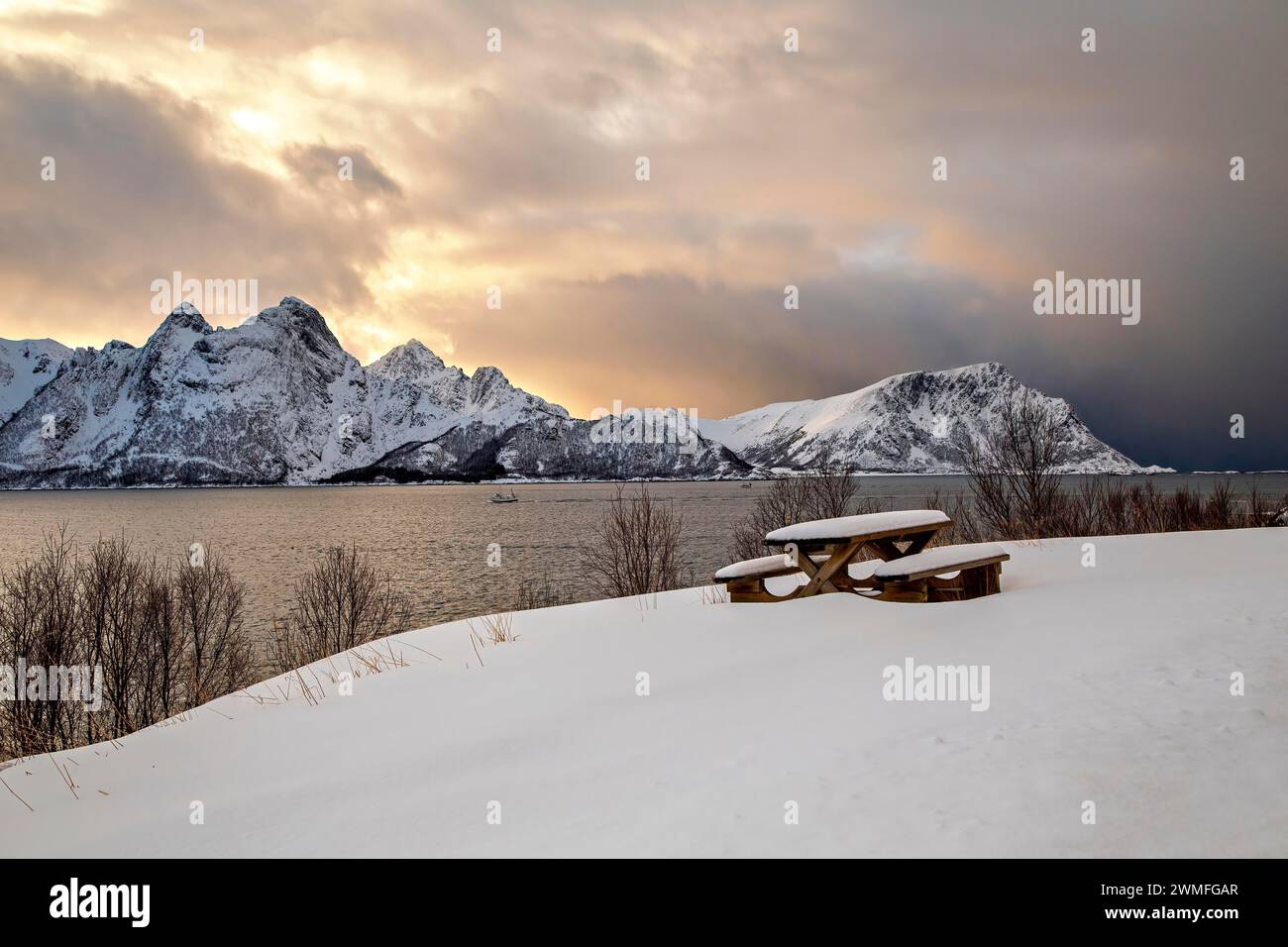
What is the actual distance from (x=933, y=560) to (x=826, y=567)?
123 cm

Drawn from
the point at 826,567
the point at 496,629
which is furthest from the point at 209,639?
the point at 826,567

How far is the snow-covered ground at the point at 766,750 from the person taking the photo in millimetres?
2955

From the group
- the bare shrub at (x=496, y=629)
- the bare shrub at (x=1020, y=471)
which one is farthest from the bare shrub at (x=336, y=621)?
the bare shrub at (x=1020, y=471)

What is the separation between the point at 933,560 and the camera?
7582 millimetres

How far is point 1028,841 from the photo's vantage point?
2.69 m

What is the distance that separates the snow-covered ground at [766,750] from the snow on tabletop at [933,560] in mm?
403

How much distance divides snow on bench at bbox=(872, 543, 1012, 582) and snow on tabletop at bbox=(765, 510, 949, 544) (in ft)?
1.88

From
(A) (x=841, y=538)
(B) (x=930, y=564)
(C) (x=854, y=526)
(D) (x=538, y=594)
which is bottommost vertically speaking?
(D) (x=538, y=594)

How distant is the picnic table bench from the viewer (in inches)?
294

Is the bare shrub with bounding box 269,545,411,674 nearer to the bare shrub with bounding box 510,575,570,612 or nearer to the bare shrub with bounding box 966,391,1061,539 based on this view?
the bare shrub with bounding box 510,575,570,612

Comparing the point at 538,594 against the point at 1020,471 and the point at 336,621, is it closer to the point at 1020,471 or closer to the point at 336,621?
the point at 336,621

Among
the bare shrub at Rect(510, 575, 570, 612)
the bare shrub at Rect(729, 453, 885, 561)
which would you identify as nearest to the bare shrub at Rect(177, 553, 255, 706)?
the bare shrub at Rect(510, 575, 570, 612)

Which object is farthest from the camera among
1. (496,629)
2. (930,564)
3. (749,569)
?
(749,569)

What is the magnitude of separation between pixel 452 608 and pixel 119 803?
27.7 meters
